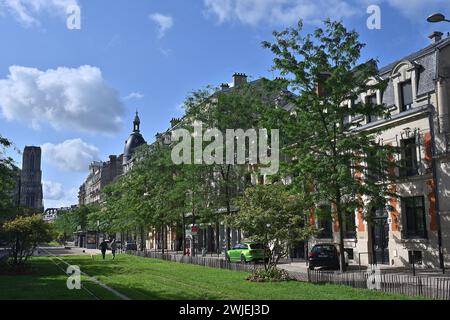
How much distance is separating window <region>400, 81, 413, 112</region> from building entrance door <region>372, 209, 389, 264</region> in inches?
263

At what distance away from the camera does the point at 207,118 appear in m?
35.4

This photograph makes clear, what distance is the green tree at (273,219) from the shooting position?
2302 centimetres

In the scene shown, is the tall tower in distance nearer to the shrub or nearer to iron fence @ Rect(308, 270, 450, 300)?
the shrub

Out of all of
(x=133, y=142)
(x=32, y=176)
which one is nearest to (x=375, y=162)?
(x=133, y=142)

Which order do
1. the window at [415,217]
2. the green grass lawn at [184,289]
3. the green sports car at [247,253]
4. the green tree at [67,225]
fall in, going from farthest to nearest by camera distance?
1. the green tree at [67,225]
2. the green sports car at [247,253]
3. the window at [415,217]
4. the green grass lawn at [184,289]

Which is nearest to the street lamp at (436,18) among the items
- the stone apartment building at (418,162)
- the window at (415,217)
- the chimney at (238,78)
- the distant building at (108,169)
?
the stone apartment building at (418,162)

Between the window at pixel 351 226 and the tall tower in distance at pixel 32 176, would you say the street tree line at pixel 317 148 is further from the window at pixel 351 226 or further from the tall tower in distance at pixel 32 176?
the tall tower in distance at pixel 32 176

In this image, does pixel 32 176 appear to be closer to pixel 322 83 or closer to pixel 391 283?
pixel 322 83

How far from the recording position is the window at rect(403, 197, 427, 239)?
28922mm

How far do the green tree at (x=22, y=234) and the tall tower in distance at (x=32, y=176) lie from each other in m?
159

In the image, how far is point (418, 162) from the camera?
29.1 meters
